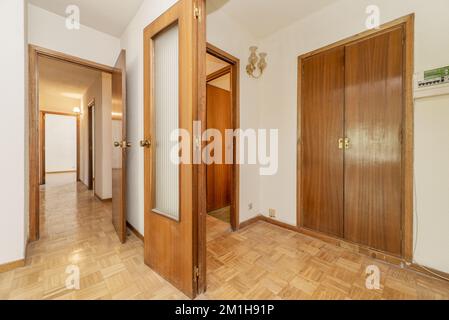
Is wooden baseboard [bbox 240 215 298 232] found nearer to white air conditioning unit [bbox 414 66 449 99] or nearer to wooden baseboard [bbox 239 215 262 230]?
wooden baseboard [bbox 239 215 262 230]

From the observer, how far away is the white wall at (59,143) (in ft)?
22.8

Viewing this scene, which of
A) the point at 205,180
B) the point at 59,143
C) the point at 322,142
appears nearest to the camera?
the point at 205,180

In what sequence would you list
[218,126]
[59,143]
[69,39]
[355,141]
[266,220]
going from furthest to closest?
[59,143] < [218,126] < [266,220] < [69,39] < [355,141]

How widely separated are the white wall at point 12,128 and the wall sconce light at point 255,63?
2.19 meters

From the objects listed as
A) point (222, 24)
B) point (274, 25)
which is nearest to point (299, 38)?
point (274, 25)

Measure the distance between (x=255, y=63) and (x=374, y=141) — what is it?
5.41 feet

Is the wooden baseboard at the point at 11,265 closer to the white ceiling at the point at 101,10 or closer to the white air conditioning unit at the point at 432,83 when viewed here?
the white ceiling at the point at 101,10

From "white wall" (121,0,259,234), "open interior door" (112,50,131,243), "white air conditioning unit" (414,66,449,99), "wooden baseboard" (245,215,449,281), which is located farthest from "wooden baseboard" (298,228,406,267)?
"open interior door" (112,50,131,243)

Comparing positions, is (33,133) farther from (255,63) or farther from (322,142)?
(322,142)

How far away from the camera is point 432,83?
1424 millimetres

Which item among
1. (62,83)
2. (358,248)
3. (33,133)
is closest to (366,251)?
(358,248)

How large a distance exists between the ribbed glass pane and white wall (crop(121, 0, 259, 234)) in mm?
511

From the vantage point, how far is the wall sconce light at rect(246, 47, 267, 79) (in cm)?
241
